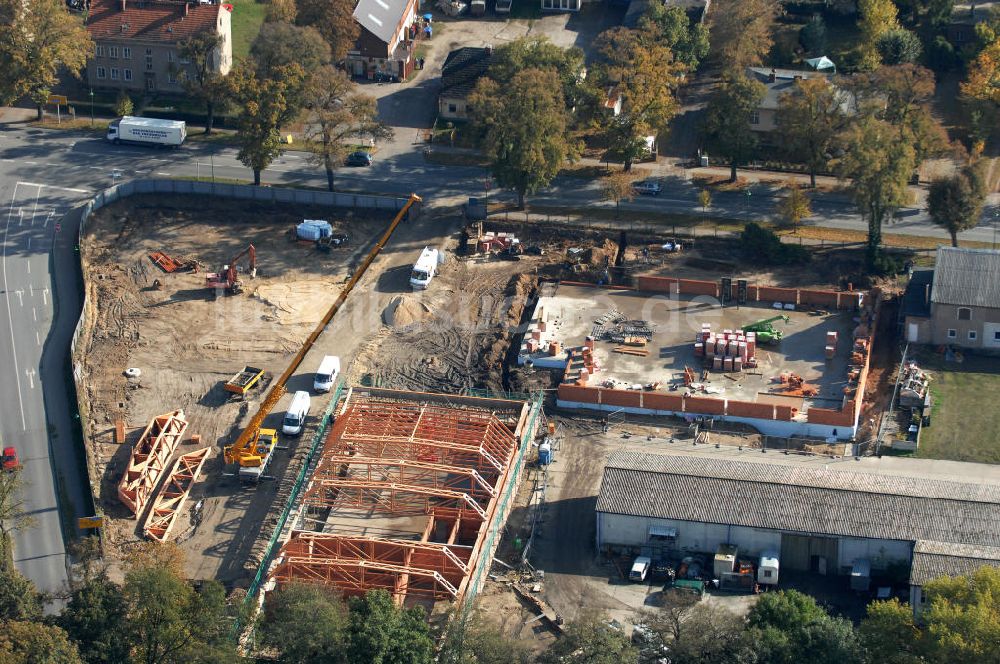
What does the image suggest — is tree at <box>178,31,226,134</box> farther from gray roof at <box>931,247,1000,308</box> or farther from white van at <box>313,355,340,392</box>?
gray roof at <box>931,247,1000,308</box>

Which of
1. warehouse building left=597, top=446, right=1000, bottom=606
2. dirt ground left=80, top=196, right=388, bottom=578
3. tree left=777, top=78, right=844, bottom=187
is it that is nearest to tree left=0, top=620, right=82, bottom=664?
dirt ground left=80, top=196, right=388, bottom=578

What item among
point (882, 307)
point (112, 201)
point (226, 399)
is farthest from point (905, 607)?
point (112, 201)

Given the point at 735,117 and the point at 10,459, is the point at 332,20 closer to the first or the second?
the point at 735,117

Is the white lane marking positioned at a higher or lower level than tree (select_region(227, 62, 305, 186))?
lower

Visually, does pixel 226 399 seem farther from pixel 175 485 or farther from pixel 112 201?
pixel 112 201

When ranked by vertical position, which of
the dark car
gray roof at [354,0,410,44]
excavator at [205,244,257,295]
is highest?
gray roof at [354,0,410,44]

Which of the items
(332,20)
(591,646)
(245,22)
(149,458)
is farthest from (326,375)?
(245,22)

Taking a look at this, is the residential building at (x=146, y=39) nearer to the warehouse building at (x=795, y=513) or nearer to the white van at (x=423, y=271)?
the white van at (x=423, y=271)
